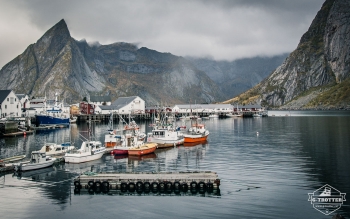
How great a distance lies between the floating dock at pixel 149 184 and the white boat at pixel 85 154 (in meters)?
14.8

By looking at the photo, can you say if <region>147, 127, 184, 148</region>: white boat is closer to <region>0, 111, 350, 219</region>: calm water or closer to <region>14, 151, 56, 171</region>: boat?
<region>0, 111, 350, 219</region>: calm water

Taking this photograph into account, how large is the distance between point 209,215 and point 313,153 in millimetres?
35322

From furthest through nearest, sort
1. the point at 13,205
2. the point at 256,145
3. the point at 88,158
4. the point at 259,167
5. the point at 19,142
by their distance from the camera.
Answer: the point at 19,142
the point at 256,145
the point at 88,158
the point at 259,167
the point at 13,205

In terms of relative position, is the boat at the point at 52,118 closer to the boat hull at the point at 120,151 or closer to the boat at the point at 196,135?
the boat at the point at 196,135

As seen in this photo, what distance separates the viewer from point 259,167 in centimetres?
4569

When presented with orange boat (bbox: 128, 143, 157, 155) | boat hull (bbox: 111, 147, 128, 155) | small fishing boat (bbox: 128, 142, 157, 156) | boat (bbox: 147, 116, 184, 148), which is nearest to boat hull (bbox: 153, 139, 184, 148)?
boat (bbox: 147, 116, 184, 148)

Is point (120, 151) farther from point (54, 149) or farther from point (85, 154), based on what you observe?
point (54, 149)

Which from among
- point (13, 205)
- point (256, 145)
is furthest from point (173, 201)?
point (256, 145)

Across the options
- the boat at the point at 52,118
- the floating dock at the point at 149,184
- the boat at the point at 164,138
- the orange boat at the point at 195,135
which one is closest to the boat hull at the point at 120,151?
the boat at the point at 164,138

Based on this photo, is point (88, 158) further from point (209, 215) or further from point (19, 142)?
point (19, 142)

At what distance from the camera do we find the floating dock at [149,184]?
34.3 meters

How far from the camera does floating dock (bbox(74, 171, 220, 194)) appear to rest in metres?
34.3

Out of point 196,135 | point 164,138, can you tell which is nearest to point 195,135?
point 196,135

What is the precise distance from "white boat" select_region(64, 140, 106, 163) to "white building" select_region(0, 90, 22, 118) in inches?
2906
